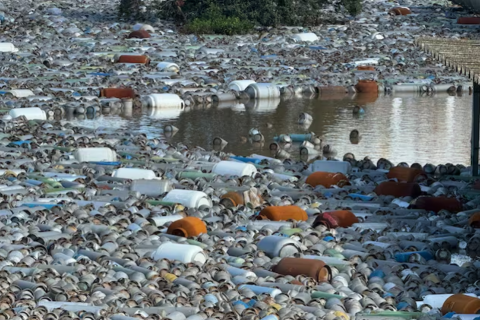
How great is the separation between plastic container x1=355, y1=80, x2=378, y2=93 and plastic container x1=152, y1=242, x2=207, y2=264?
1235 cm

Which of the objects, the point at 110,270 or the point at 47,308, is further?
the point at 110,270

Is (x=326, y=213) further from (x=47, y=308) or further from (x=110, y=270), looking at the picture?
(x=47, y=308)

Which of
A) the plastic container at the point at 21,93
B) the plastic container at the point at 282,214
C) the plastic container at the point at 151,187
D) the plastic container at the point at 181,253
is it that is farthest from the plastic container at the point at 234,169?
the plastic container at the point at 21,93

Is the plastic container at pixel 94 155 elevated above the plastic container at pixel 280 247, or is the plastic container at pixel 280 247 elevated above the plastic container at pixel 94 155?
the plastic container at pixel 280 247

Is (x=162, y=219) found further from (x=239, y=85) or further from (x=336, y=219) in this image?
(x=239, y=85)

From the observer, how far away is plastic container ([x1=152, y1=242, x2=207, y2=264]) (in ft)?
26.8

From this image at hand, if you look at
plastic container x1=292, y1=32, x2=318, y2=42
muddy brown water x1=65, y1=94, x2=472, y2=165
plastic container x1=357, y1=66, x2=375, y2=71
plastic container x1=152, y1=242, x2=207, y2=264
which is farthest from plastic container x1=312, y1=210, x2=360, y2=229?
plastic container x1=292, y1=32, x2=318, y2=42

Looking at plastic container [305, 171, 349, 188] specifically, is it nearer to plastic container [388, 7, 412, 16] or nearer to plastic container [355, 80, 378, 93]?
plastic container [355, 80, 378, 93]

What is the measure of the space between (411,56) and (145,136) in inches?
460

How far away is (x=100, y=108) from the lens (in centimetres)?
1747

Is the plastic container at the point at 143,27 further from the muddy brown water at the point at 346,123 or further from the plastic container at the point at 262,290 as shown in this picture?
the plastic container at the point at 262,290

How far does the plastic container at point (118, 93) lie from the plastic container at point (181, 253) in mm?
10227

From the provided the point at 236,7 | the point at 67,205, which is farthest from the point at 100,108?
the point at 236,7

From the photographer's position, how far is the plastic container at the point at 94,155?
488 inches
